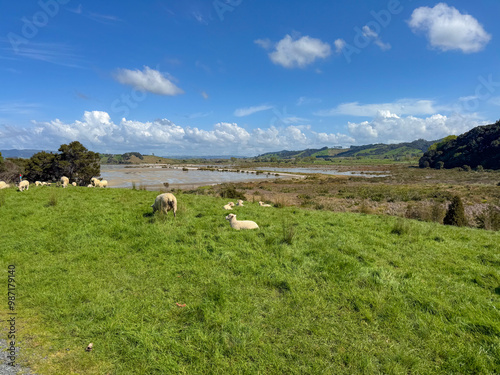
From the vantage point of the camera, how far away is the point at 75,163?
34.5 m

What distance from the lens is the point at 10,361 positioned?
12.2ft

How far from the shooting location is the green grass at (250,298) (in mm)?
3852

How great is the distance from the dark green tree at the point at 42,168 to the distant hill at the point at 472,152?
138573mm

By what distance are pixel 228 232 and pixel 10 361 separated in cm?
618

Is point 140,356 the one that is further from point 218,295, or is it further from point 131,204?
point 131,204

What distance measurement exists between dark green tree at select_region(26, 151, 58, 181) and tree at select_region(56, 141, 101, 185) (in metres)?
0.82

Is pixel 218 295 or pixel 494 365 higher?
pixel 218 295

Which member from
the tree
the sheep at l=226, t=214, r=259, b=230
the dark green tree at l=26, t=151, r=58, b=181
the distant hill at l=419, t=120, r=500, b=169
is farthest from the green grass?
the distant hill at l=419, t=120, r=500, b=169

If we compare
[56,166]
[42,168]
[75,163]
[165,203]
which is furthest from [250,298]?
[42,168]

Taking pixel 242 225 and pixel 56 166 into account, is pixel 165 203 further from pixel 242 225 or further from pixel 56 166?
pixel 56 166

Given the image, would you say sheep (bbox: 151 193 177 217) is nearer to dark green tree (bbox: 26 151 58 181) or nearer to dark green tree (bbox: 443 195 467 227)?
dark green tree (bbox: 443 195 467 227)

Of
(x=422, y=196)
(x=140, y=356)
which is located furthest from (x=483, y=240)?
(x=422, y=196)

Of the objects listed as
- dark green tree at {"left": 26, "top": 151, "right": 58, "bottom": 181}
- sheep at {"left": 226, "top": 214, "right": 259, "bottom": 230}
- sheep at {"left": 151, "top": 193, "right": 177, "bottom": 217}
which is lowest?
sheep at {"left": 226, "top": 214, "right": 259, "bottom": 230}

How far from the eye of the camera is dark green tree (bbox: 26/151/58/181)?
32.8m
